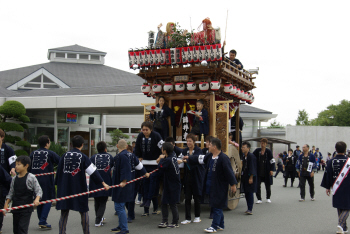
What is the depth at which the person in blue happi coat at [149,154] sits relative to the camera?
8.95 m

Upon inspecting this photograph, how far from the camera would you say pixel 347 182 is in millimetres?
7297

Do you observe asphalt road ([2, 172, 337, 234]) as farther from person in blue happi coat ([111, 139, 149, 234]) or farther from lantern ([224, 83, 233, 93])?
lantern ([224, 83, 233, 93])

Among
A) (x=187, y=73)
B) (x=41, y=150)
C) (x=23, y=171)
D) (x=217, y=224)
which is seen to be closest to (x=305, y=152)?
(x=187, y=73)

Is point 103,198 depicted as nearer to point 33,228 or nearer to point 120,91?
point 33,228

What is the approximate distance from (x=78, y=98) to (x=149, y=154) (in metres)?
14.6

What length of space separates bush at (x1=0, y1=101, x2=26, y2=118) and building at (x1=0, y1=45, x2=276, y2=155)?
2351 mm

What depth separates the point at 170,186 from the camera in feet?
25.8

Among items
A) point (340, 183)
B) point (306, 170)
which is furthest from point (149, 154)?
point (306, 170)

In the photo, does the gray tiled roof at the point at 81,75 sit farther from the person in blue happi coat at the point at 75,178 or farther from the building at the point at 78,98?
the person in blue happi coat at the point at 75,178

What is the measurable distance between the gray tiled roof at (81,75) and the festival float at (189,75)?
2034 centimetres

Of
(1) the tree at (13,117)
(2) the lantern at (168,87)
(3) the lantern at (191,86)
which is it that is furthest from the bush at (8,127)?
(3) the lantern at (191,86)

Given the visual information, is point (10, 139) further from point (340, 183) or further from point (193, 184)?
point (340, 183)

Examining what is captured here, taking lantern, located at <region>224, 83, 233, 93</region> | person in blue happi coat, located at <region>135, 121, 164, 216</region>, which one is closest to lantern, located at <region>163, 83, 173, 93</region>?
lantern, located at <region>224, 83, 233, 93</region>

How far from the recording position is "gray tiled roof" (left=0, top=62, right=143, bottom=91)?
108 ft
